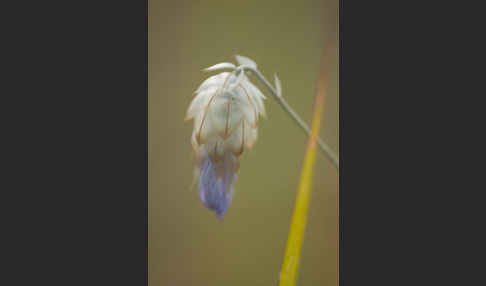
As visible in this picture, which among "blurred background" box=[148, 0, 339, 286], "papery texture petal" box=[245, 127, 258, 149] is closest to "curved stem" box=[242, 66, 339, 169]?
"blurred background" box=[148, 0, 339, 286]

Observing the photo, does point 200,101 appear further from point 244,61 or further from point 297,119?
point 297,119

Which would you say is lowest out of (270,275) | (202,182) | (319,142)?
(270,275)

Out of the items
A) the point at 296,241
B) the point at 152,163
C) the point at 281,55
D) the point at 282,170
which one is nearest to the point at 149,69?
the point at 152,163

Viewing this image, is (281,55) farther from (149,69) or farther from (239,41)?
(149,69)

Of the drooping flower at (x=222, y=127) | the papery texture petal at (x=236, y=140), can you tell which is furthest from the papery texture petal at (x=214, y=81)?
the papery texture petal at (x=236, y=140)

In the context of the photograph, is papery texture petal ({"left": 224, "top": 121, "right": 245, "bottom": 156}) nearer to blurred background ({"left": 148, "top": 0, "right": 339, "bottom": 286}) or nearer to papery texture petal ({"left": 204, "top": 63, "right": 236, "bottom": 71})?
blurred background ({"left": 148, "top": 0, "right": 339, "bottom": 286})

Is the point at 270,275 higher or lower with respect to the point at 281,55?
lower

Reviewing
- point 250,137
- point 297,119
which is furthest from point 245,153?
point 297,119
